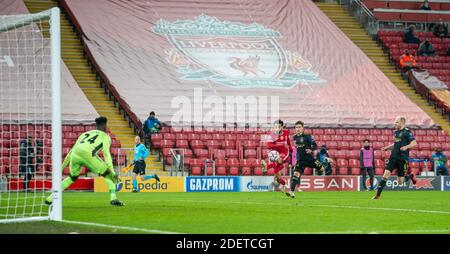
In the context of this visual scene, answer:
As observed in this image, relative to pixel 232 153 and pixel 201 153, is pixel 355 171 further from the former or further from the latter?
pixel 201 153

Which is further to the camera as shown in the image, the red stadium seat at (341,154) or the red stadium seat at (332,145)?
the red stadium seat at (332,145)

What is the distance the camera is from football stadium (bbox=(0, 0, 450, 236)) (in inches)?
1262

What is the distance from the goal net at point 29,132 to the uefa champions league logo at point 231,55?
6.90 m

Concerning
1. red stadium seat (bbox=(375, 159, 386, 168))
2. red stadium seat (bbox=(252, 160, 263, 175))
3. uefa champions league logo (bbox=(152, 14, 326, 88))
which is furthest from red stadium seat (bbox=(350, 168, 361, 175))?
uefa champions league logo (bbox=(152, 14, 326, 88))

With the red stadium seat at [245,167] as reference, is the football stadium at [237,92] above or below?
above

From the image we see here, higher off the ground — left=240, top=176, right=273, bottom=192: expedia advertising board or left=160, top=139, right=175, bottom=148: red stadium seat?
left=160, top=139, right=175, bottom=148: red stadium seat

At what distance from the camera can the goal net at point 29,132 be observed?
48.0ft

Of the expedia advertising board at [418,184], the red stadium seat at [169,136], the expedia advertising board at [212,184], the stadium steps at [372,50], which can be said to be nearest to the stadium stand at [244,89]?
the red stadium seat at [169,136]

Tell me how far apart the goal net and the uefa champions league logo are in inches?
272

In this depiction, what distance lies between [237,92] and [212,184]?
8303 millimetres

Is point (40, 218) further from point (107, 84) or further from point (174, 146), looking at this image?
point (107, 84)

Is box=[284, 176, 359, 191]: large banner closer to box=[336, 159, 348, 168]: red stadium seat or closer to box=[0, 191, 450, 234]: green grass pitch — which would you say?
box=[336, 159, 348, 168]: red stadium seat

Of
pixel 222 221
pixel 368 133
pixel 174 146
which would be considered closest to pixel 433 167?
pixel 368 133

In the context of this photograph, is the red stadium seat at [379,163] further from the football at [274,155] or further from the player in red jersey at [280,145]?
the football at [274,155]
